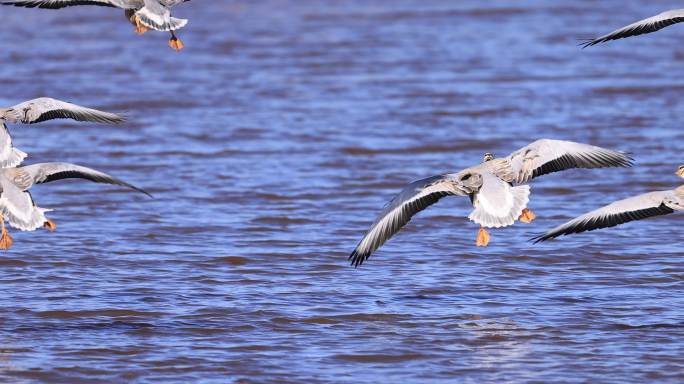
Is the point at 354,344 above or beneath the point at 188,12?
beneath

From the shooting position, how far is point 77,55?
2709 cm

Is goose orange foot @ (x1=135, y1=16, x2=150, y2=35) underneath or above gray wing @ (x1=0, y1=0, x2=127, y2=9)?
underneath

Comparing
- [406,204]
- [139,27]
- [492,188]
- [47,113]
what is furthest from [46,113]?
[492,188]

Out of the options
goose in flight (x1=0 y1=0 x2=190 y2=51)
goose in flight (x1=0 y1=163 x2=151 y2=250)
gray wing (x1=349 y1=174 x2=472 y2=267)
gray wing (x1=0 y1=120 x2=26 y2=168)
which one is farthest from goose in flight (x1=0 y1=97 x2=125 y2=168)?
gray wing (x1=349 y1=174 x2=472 y2=267)

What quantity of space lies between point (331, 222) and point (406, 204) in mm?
4378

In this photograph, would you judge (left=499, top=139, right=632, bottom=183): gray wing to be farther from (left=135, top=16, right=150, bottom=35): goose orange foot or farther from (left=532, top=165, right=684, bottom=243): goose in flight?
(left=135, top=16, right=150, bottom=35): goose orange foot

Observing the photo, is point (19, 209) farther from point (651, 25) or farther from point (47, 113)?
point (651, 25)

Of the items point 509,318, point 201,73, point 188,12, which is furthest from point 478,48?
point 509,318

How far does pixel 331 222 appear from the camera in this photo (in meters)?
14.0

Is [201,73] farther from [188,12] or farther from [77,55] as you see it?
[188,12]

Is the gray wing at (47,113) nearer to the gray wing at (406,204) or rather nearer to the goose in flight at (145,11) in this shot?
the goose in flight at (145,11)

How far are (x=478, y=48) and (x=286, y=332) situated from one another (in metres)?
17.3

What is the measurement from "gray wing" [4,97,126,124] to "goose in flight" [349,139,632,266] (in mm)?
2003

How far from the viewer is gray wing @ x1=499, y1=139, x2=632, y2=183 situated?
9.96 m
